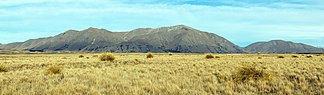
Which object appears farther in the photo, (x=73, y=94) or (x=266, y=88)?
(x=266, y=88)

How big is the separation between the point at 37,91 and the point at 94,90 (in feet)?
7.02

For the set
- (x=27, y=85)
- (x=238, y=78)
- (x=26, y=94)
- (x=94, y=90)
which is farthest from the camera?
(x=238, y=78)

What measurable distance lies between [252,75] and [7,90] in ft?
34.4

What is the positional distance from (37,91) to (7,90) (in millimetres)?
1119

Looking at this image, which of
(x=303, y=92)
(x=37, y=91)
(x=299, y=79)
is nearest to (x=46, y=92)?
(x=37, y=91)

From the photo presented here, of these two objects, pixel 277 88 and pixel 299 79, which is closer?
pixel 277 88

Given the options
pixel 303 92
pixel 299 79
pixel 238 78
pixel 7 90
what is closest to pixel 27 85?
pixel 7 90

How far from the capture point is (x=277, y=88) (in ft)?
38.8

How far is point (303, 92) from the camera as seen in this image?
11141 mm

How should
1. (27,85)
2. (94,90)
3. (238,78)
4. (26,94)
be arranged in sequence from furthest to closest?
(238,78) → (27,85) → (94,90) → (26,94)

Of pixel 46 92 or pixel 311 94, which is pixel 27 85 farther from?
pixel 311 94

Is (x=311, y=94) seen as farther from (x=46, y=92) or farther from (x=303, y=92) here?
(x=46, y=92)

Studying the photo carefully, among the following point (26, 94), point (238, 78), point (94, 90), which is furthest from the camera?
point (238, 78)

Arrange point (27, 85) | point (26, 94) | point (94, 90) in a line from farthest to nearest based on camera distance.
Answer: point (27, 85) → point (94, 90) → point (26, 94)
